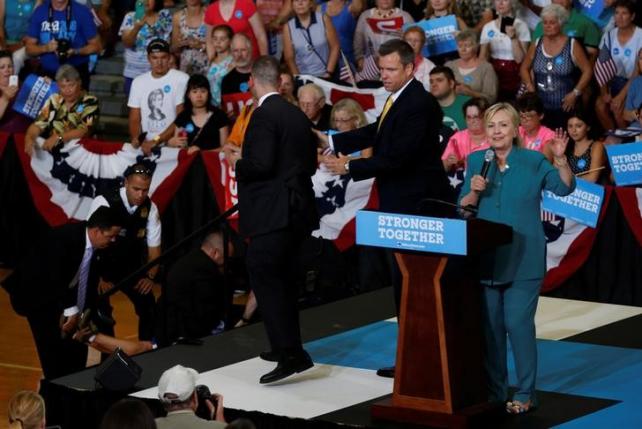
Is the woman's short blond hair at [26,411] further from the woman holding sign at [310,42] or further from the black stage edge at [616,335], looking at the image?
the woman holding sign at [310,42]

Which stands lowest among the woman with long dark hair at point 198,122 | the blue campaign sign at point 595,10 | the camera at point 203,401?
the camera at point 203,401

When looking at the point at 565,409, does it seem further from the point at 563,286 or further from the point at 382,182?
the point at 563,286

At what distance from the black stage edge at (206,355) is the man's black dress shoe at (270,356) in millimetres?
305

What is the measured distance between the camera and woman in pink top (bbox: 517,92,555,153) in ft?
35.1

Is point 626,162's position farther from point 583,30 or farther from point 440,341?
point 440,341

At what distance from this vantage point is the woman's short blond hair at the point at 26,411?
5.82 metres

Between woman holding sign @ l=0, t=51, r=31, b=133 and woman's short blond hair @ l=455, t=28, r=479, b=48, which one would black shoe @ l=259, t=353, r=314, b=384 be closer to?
woman's short blond hair @ l=455, t=28, r=479, b=48

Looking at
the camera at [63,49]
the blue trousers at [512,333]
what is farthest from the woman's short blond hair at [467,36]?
the blue trousers at [512,333]

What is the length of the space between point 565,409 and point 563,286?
3516mm

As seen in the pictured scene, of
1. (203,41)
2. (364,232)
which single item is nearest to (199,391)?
(364,232)

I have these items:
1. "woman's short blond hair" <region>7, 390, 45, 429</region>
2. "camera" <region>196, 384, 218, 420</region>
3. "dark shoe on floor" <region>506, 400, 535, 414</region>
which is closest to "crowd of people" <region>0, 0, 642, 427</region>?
"dark shoe on floor" <region>506, 400, 535, 414</region>

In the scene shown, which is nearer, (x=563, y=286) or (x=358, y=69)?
(x=563, y=286)

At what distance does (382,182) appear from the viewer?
7781mm

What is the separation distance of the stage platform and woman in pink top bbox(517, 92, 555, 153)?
1.31 metres
